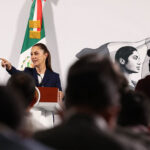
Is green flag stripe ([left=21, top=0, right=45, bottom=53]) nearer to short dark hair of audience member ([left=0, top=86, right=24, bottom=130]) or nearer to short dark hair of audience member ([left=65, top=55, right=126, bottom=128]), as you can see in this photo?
short dark hair of audience member ([left=65, top=55, right=126, bottom=128])

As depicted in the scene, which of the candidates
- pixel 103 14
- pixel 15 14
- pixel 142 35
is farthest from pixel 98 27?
pixel 15 14

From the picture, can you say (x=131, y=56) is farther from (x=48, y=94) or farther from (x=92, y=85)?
(x=92, y=85)

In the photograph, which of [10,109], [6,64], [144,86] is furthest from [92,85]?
[6,64]

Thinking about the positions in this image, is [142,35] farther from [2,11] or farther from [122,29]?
[2,11]

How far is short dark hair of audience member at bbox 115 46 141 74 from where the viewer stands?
234 inches

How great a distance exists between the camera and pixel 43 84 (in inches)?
205

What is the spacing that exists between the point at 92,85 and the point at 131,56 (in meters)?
4.88

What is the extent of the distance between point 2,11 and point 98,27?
1332 mm

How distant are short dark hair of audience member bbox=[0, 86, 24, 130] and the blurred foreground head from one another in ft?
0.67

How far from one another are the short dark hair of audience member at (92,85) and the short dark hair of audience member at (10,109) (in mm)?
205

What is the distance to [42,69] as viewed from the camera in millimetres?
5410

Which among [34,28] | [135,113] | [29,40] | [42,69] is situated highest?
[34,28]

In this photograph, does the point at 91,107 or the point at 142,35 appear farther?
the point at 142,35

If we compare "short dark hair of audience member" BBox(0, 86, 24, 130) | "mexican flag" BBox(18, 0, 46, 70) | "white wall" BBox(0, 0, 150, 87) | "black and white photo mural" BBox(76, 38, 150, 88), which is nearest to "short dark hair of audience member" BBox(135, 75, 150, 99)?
"short dark hair of audience member" BBox(0, 86, 24, 130)
